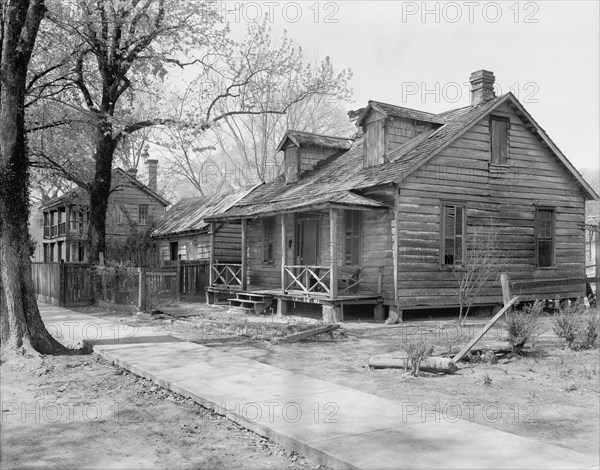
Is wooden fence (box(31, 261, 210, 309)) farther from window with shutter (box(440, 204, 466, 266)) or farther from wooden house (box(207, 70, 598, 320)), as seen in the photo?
window with shutter (box(440, 204, 466, 266))

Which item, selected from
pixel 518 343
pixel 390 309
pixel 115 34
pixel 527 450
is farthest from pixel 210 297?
pixel 527 450

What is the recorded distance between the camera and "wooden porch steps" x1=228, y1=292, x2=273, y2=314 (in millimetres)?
20234

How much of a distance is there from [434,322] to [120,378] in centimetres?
1063

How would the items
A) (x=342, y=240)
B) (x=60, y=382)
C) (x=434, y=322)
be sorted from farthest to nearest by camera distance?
(x=342, y=240)
(x=434, y=322)
(x=60, y=382)

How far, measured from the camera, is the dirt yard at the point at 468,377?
21.5 feet

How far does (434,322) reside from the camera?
1739 centimetres

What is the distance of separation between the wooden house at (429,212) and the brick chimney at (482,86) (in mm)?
42

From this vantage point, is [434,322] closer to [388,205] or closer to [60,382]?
[388,205]

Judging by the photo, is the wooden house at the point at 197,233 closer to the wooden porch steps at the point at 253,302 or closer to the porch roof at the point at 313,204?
the porch roof at the point at 313,204

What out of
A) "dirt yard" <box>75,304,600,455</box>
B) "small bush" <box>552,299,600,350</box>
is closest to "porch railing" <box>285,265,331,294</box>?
"dirt yard" <box>75,304,600,455</box>

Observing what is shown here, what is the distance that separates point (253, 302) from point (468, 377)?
40.1 feet

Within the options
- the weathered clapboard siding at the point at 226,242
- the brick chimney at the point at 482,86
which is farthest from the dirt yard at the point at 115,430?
the weathered clapboard siding at the point at 226,242

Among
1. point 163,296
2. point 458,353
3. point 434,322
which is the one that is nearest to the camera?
point 458,353

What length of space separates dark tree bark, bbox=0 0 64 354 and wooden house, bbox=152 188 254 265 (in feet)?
A: 49.9
